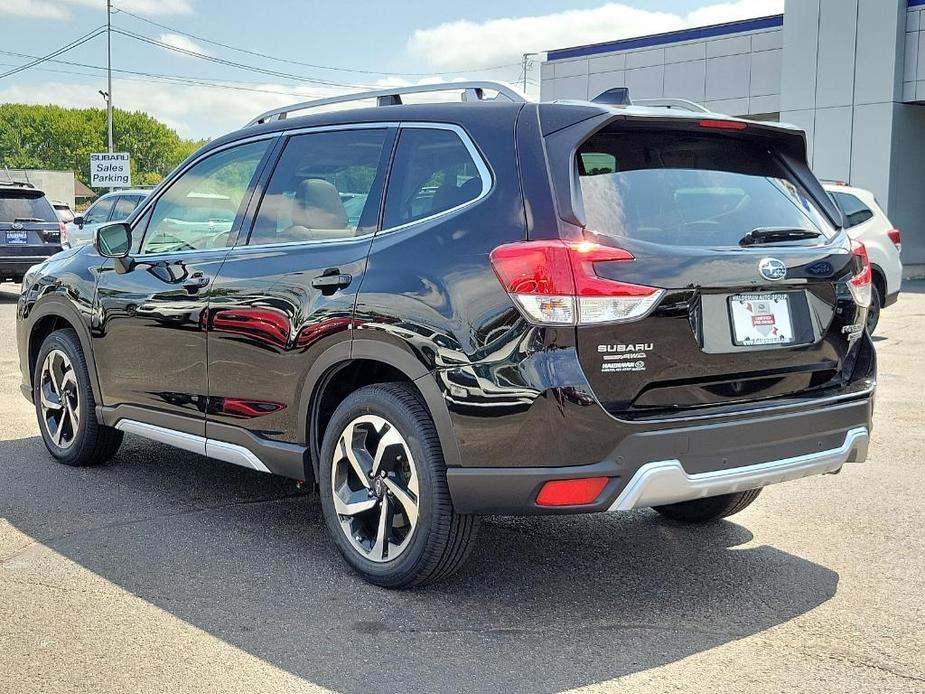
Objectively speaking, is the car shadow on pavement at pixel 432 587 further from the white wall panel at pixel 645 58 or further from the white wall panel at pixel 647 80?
the white wall panel at pixel 645 58

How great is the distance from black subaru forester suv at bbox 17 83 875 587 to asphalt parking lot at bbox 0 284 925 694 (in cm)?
32

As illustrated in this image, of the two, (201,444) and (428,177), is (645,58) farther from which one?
(428,177)

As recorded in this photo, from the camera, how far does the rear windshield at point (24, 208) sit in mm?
17125

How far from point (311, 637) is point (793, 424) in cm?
184

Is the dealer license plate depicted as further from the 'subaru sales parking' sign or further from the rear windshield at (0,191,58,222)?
the 'subaru sales parking' sign

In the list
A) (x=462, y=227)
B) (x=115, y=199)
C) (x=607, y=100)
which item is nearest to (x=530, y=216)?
(x=462, y=227)

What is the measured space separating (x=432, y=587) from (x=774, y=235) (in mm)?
1838

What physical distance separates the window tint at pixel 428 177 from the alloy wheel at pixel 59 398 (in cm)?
261

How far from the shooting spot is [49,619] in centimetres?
388

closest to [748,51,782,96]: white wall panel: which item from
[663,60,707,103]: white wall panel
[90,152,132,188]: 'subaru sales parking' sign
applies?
[663,60,707,103]: white wall panel

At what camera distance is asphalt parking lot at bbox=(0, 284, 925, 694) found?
11.3 ft

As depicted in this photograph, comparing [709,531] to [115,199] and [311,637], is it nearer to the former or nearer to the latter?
[311,637]

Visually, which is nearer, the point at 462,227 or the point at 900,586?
the point at 462,227

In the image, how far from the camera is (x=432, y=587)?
13.9 ft
